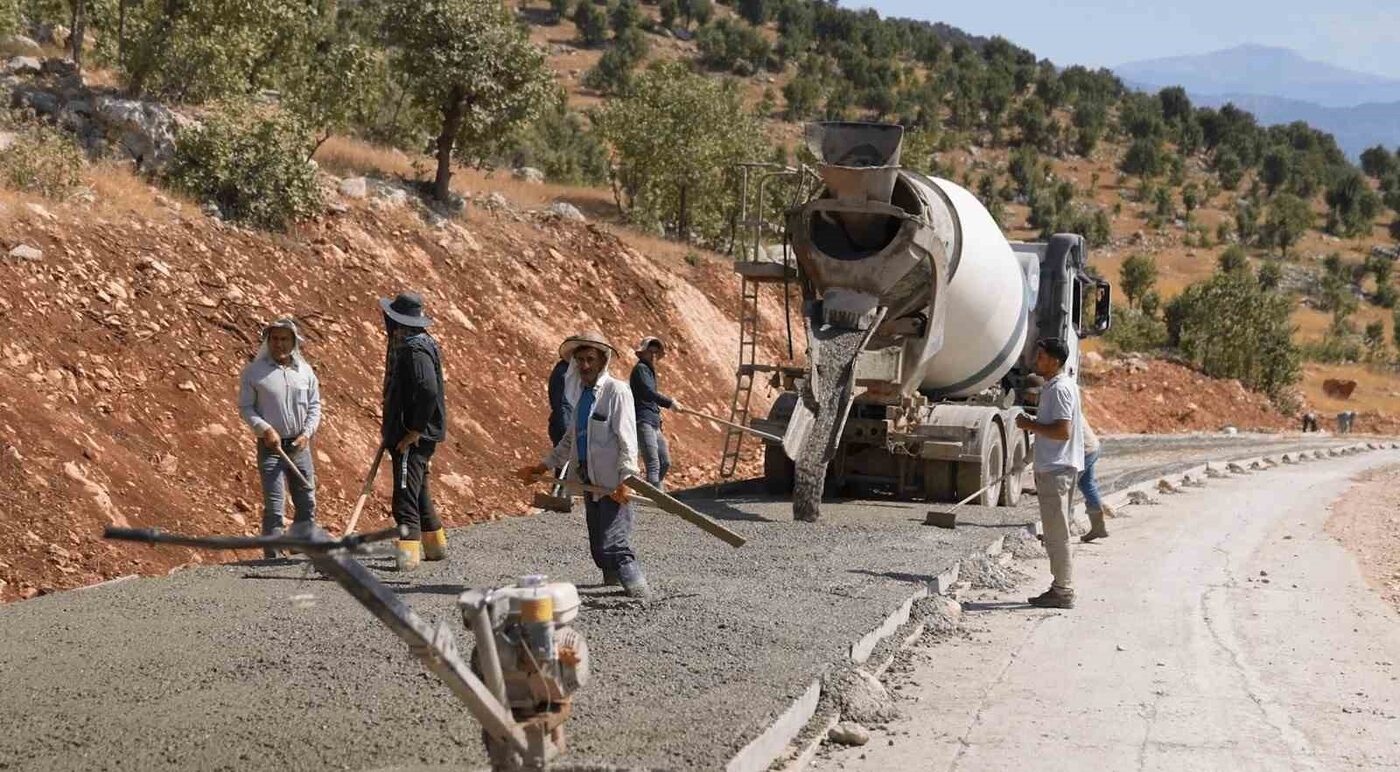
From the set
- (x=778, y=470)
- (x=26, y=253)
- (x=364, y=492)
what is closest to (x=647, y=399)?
(x=778, y=470)

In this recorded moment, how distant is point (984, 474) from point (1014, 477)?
120cm

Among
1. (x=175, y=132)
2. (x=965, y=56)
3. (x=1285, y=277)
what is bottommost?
(x=1285, y=277)

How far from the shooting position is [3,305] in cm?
1331

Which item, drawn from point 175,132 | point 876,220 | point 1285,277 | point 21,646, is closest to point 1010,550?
point 876,220

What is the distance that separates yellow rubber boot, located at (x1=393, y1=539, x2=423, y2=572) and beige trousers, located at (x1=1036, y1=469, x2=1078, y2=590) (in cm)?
444

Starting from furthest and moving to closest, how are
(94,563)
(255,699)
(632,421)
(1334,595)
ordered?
(1334,595)
(94,563)
(632,421)
(255,699)

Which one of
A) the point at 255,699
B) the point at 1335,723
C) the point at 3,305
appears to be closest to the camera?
the point at 255,699

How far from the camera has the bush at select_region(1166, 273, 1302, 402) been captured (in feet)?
153

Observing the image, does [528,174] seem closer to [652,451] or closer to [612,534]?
[652,451]

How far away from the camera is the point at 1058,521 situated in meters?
10.9

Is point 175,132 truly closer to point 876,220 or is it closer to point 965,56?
point 876,220

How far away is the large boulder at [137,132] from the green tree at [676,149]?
15084 millimetres

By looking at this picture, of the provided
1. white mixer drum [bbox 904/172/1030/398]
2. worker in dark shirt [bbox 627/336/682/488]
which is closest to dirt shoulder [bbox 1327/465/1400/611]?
white mixer drum [bbox 904/172/1030/398]

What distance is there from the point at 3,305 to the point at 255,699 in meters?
7.73
